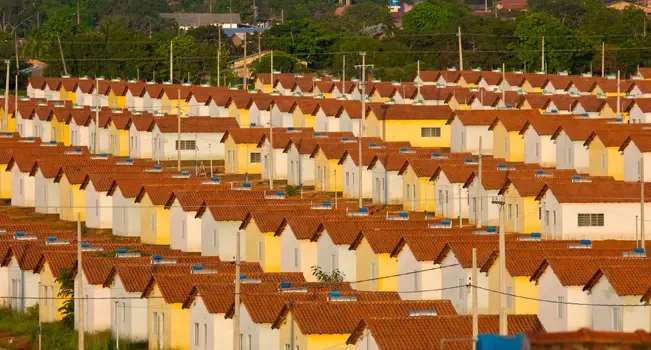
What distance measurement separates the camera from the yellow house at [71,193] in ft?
225

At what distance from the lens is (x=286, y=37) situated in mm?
152250

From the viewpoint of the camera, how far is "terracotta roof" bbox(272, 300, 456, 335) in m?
36.2

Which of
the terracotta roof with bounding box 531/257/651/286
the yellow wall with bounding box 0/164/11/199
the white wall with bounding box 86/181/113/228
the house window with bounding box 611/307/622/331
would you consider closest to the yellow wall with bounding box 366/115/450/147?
the yellow wall with bounding box 0/164/11/199

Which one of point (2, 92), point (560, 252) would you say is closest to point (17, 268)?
point (560, 252)

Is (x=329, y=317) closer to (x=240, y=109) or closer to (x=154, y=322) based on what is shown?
(x=154, y=322)

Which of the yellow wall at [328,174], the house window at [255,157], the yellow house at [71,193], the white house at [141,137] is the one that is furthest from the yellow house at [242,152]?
the yellow house at [71,193]

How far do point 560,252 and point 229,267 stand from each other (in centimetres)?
816

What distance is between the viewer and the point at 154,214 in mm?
61875

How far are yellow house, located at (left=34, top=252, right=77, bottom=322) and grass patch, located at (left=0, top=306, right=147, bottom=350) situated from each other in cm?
40

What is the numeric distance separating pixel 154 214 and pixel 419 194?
35.8 ft

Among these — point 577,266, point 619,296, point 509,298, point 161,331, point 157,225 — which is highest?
point 157,225

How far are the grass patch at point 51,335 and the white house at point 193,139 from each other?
37.5 meters

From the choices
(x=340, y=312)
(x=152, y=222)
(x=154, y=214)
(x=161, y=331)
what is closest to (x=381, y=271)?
(x=161, y=331)

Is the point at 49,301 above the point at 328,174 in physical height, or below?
below
